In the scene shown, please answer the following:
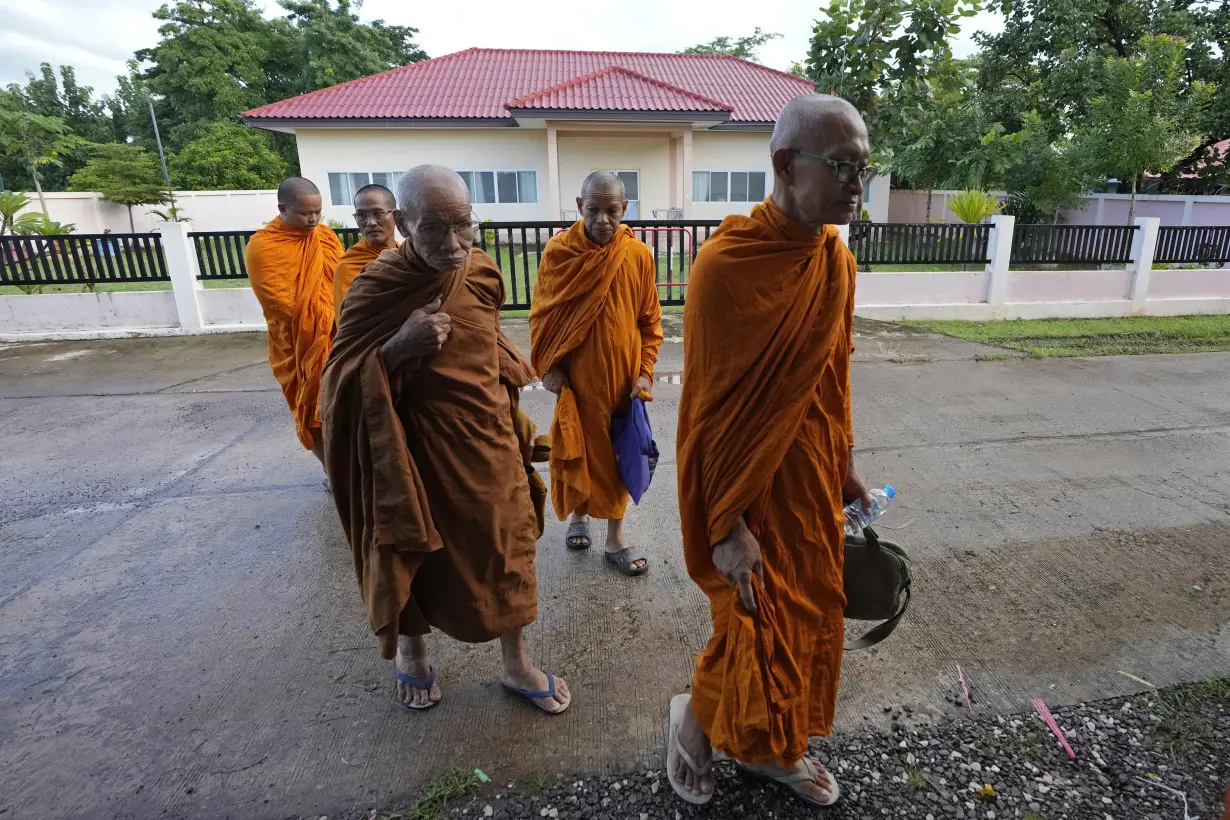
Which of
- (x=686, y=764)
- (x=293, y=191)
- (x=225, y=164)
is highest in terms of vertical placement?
(x=225, y=164)

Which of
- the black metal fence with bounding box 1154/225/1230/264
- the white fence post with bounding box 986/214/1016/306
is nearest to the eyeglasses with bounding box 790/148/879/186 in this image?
the white fence post with bounding box 986/214/1016/306

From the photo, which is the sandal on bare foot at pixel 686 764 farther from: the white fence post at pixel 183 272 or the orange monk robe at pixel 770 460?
the white fence post at pixel 183 272

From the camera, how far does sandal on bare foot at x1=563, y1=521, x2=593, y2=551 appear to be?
11.2 ft

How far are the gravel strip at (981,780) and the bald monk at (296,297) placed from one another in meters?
2.48

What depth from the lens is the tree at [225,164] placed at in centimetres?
2320

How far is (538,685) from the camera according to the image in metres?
2.35

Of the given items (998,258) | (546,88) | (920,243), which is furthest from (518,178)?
(998,258)

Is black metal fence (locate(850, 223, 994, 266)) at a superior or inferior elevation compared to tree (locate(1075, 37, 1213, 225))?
inferior

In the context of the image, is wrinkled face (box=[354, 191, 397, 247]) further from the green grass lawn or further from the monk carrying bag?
the green grass lawn

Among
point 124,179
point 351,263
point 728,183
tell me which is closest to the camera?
point 351,263

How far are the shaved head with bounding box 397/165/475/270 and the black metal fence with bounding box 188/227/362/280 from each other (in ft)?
22.2

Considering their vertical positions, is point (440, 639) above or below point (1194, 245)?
below

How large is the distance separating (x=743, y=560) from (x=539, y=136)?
17609 millimetres

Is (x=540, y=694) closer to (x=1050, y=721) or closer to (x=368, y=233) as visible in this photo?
(x=1050, y=721)
